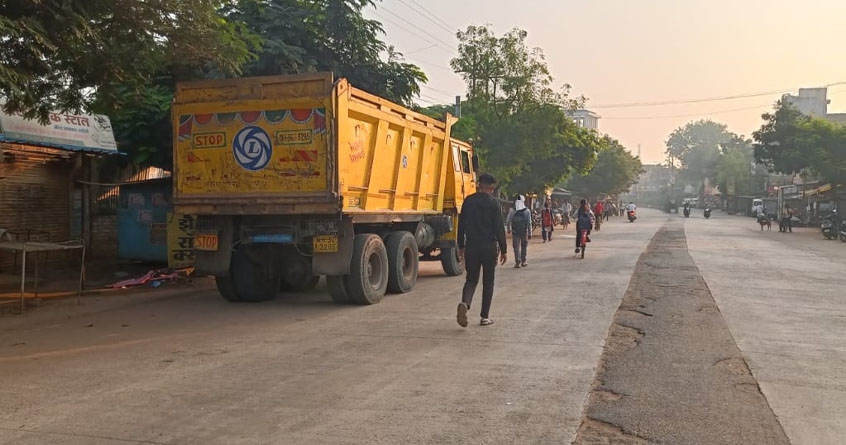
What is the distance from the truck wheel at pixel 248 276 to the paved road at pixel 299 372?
1.24 feet

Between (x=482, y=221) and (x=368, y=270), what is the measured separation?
2.37m

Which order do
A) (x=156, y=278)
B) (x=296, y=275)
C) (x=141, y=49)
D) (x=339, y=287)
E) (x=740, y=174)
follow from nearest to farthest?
(x=141, y=49), (x=339, y=287), (x=296, y=275), (x=156, y=278), (x=740, y=174)

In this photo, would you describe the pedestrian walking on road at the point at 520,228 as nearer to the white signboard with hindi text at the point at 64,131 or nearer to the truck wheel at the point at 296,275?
the truck wheel at the point at 296,275

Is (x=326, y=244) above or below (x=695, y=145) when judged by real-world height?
below

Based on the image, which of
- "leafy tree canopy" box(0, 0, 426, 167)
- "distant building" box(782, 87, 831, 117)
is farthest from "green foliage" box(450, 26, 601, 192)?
"distant building" box(782, 87, 831, 117)

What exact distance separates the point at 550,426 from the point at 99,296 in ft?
29.5

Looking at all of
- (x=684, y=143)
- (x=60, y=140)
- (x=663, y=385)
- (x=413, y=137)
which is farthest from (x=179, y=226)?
(x=684, y=143)

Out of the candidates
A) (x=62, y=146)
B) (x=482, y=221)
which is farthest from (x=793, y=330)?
(x=62, y=146)

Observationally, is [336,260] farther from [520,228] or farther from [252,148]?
[520,228]

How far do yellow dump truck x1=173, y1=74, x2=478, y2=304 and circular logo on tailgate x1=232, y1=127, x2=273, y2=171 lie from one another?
0.01 m

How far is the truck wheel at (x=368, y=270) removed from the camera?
9.74m

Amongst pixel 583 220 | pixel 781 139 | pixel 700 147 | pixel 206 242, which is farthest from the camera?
pixel 700 147

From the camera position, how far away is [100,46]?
8.59m

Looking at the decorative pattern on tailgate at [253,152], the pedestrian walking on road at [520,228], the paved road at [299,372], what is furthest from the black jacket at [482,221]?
the pedestrian walking on road at [520,228]
